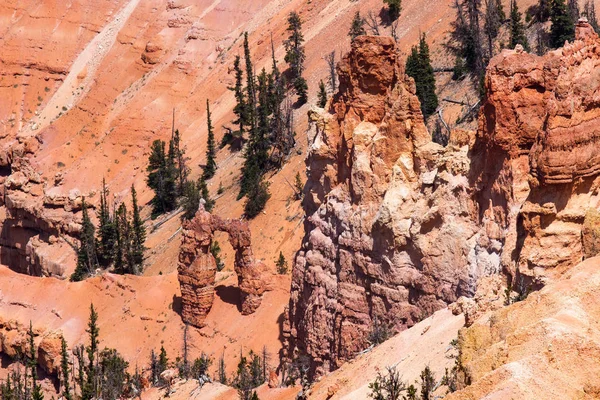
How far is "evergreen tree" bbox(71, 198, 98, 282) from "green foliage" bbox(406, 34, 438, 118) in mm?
20634

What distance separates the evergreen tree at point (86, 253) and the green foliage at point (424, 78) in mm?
20634

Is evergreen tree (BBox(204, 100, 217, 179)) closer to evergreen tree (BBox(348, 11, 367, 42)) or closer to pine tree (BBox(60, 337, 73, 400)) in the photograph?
evergreen tree (BBox(348, 11, 367, 42))

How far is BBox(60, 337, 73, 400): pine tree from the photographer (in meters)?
46.7

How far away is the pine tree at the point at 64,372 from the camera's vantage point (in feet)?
153

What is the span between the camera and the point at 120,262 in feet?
211

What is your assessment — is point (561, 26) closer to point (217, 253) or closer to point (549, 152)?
point (217, 253)

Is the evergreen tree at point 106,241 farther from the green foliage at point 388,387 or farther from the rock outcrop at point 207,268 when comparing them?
the green foliage at point 388,387

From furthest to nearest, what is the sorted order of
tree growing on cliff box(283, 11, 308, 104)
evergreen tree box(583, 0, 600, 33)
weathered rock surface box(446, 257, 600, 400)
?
tree growing on cliff box(283, 11, 308, 104) < evergreen tree box(583, 0, 600, 33) < weathered rock surface box(446, 257, 600, 400)

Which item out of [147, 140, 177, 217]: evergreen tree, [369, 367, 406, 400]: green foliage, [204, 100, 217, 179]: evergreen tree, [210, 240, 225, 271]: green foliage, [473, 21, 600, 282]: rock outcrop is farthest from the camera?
[204, 100, 217, 179]: evergreen tree

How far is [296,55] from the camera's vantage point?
78.9 meters

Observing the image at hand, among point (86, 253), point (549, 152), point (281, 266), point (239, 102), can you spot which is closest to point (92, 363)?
point (281, 266)

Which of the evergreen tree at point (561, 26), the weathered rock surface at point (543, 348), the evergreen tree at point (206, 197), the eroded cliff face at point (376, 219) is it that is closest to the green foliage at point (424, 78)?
the evergreen tree at point (561, 26)

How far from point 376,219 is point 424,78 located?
95.5 feet

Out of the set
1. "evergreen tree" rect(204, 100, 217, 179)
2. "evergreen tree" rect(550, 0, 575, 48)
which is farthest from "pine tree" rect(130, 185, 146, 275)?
"evergreen tree" rect(550, 0, 575, 48)
